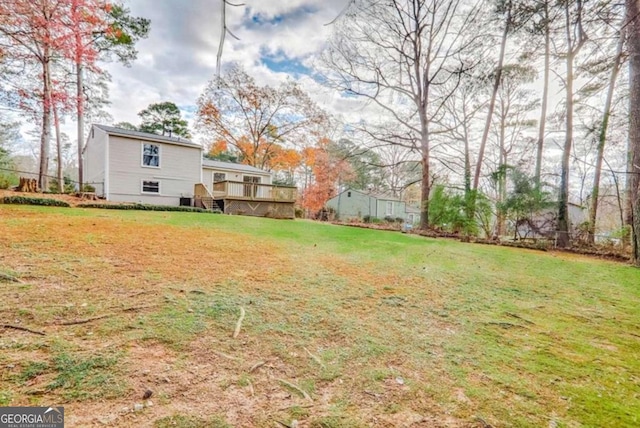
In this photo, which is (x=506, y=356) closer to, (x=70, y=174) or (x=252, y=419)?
(x=252, y=419)

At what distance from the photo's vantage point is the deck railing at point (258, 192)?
46.1 feet

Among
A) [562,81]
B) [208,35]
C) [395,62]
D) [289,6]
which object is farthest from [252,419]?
[395,62]

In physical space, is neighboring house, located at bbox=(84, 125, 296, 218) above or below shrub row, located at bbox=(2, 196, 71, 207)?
above

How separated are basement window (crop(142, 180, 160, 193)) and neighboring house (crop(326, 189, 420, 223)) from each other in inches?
600

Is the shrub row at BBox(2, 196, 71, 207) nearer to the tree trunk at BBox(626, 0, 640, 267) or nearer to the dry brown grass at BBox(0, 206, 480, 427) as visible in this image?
the dry brown grass at BBox(0, 206, 480, 427)

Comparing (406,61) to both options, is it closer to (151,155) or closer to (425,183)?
(425,183)

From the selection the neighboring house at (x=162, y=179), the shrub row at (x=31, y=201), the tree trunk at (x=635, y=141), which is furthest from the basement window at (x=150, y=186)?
the tree trunk at (x=635, y=141)

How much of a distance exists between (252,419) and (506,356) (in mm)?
1805

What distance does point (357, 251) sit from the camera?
5.68 metres

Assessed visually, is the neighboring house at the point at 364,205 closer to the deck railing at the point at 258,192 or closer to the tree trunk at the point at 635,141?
the deck railing at the point at 258,192

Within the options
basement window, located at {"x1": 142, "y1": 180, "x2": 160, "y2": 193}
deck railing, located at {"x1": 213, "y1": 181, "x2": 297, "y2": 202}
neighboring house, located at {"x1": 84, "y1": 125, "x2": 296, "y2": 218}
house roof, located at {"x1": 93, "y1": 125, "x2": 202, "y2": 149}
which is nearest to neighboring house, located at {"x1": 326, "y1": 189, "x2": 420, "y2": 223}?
deck railing, located at {"x1": 213, "y1": 181, "x2": 297, "y2": 202}

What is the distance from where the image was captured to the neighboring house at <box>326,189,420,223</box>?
86.8ft

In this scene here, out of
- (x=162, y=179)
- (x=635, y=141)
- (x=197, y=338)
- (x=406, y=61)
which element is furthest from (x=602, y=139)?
(x=162, y=179)

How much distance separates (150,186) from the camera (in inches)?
574
